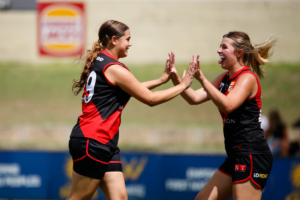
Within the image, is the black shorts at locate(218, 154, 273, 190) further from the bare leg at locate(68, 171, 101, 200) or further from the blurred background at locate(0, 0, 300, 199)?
the blurred background at locate(0, 0, 300, 199)

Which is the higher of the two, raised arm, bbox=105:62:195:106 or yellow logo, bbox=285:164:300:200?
raised arm, bbox=105:62:195:106

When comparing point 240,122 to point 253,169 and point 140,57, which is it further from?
point 140,57

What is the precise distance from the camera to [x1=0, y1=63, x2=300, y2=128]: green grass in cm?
1672

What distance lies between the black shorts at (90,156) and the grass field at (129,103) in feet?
40.3

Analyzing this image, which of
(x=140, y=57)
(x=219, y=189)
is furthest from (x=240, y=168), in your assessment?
(x=140, y=57)

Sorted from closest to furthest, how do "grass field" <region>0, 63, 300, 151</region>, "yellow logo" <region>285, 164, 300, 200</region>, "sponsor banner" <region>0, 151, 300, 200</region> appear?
"yellow logo" <region>285, 164, 300, 200</region> → "sponsor banner" <region>0, 151, 300, 200</region> → "grass field" <region>0, 63, 300, 151</region>

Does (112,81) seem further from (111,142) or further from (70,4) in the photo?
(70,4)

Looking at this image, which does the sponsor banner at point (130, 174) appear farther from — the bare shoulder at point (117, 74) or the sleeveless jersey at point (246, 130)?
the bare shoulder at point (117, 74)

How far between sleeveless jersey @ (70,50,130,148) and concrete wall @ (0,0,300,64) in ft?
54.8

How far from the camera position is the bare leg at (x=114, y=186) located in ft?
11.1

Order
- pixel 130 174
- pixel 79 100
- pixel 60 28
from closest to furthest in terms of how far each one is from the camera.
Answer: pixel 130 174 → pixel 79 100 → pixel 60 28

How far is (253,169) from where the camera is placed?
346cm

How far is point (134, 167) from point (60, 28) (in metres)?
12.6

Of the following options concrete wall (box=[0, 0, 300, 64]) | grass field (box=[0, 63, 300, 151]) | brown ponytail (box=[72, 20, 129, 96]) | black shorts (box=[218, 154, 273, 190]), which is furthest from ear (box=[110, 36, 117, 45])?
concrete wall (box=[0, 0, 300, 64])
